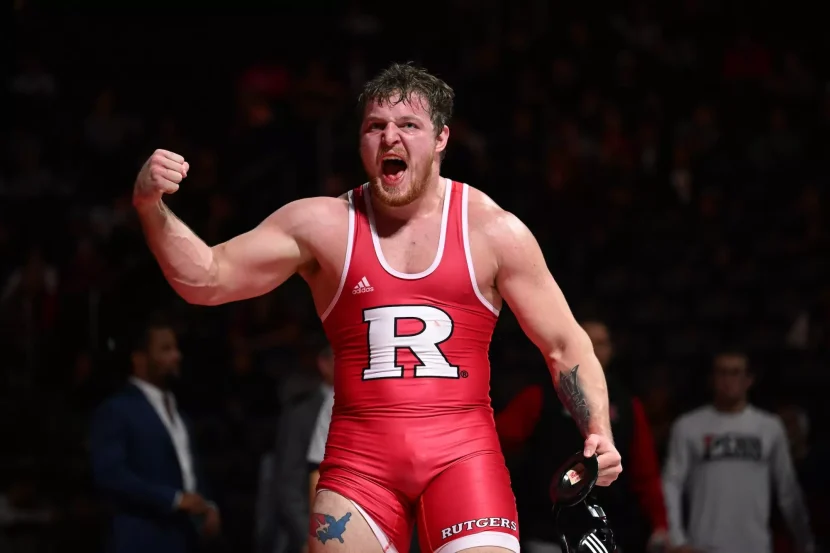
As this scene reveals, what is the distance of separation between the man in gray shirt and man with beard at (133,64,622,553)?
12.1ft

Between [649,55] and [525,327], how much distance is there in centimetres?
963

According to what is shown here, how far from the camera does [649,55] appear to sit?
13242mm

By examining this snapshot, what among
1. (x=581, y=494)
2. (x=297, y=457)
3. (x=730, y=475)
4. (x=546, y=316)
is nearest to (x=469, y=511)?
(x=581, y=494)

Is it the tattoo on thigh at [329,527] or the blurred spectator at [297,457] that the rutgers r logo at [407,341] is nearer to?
the tattoo on thigh at [329,527]

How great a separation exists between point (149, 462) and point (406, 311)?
9.77ft

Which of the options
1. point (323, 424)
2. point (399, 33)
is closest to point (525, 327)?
point (323, 424)

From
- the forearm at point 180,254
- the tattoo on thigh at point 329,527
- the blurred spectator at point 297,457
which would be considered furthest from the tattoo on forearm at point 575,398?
the blurred spectator at point 297,457

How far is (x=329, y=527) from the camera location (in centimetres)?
377

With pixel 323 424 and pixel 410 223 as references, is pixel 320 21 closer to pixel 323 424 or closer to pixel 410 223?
pixel 323 424

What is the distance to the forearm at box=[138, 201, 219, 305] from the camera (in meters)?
3.82

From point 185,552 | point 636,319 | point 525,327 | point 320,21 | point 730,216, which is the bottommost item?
point 185,552

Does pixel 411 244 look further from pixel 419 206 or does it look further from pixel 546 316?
pixel 546 316

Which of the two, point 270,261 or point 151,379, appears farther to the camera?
point 151,379

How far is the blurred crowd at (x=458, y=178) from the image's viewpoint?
31.2 ft
